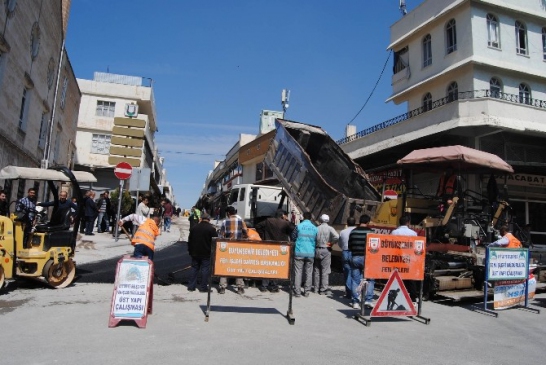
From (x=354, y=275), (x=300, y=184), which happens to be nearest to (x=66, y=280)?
(x=354, y=275)

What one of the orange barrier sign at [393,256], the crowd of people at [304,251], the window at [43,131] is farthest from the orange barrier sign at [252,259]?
the window at [43,131]

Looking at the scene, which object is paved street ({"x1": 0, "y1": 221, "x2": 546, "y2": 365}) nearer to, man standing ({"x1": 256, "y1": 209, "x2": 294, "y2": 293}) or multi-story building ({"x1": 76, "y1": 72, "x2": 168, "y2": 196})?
man standing ({"x1": 256, "y1": 209, "x2": 294, "y2": 293})

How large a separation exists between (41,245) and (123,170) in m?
5.77

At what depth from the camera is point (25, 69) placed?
1531cm

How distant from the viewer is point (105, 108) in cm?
3353

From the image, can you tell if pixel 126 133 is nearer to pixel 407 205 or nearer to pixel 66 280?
pixel 66 280

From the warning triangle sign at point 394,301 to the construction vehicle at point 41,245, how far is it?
571cm

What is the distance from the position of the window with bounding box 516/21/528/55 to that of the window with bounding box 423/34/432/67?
3.95 m

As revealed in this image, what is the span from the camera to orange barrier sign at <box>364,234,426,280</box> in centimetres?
636

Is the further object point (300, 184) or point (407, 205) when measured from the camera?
point (300, 184)

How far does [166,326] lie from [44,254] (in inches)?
129

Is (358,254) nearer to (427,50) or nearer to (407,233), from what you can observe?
(407,233)

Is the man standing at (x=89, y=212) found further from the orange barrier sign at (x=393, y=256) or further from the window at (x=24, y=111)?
the orange barrier sign at (x=393, y=256)

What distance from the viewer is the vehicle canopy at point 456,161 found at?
9414 mm
